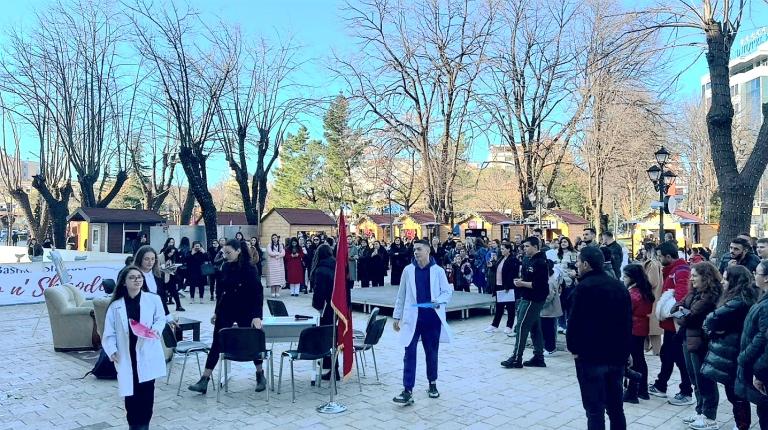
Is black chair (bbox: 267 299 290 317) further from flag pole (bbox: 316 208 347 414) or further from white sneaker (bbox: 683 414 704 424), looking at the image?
white sneaker (bbox: 683 414 704 424)

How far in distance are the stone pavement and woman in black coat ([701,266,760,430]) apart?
1011 millimetres

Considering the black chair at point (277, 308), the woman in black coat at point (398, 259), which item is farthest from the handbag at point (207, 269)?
the black chair at point (277, 308)

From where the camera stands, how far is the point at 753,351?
399 centimetres

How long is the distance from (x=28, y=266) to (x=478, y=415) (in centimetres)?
1324

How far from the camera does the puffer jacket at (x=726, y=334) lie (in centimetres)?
444

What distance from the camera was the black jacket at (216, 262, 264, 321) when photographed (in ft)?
20.7

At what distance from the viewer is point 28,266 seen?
14.4m

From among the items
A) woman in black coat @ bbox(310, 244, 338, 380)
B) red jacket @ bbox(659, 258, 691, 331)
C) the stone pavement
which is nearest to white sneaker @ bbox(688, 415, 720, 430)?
the stone pavement

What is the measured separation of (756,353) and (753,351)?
21 millimetres

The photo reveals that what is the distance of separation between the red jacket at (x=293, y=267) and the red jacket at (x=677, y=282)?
11.2m

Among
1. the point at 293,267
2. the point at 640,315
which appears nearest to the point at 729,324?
the point at 640,315

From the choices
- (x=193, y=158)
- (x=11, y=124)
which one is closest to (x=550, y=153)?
(x=193, y=158)

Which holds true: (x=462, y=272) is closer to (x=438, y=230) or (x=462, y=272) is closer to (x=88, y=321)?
(x=438, y=230)

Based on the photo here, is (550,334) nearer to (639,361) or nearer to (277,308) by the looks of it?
(639,361)
